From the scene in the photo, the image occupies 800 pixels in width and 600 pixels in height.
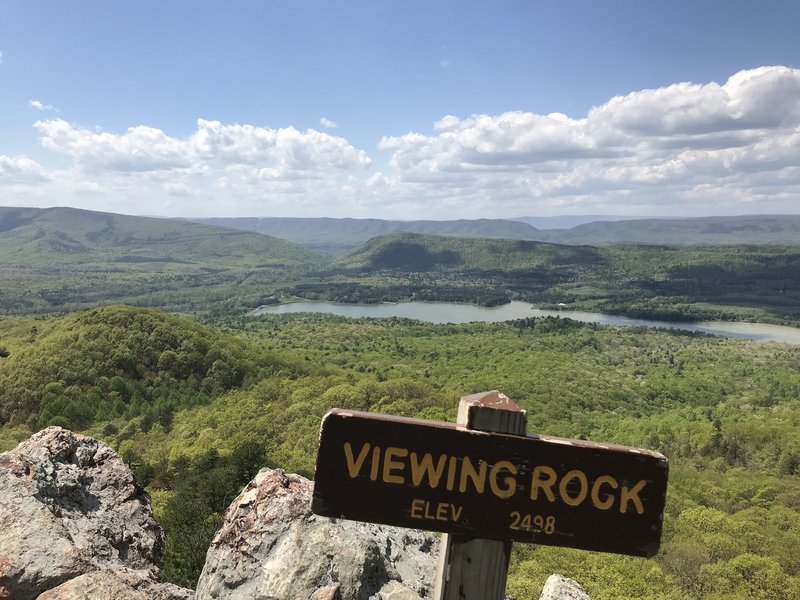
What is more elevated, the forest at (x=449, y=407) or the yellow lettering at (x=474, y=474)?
the yellow lettering at (x=474, y=474)

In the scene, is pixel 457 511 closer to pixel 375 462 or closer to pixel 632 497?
pixel 375 462

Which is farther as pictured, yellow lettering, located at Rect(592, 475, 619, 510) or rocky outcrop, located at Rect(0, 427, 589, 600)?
rocky outcrop, located at Rect(0, 427, 589, 600)

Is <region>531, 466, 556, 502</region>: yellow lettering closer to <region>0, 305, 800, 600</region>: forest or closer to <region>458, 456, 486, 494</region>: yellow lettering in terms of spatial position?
<region>458, 456, 486, 494</region>: yellow lettering

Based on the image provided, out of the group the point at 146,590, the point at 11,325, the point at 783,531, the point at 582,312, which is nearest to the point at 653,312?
the point at 582,312

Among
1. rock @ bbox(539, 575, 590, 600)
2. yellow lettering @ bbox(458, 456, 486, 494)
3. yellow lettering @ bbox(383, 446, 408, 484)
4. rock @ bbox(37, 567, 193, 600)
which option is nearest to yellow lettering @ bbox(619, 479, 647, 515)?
yellow lettering @ bbox(458, 456, 486, 494)

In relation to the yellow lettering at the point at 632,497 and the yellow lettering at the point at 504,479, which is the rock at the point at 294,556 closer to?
the yellow lettering at the point at 504,479

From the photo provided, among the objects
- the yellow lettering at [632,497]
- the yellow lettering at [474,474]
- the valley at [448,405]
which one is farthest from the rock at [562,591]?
the valley at [448,405]

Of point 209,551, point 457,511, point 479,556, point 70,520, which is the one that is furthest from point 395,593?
point 70,520
